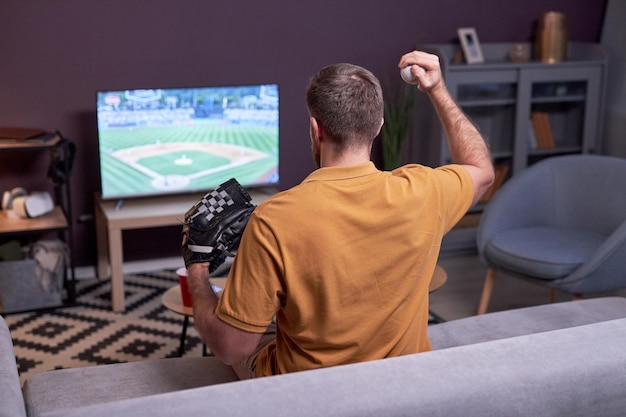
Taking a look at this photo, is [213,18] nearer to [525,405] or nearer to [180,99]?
[180,99]

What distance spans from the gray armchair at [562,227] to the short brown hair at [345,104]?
1.95 meters

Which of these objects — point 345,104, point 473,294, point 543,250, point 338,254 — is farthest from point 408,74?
point 473,294

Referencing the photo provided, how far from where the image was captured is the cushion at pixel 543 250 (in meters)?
3.46

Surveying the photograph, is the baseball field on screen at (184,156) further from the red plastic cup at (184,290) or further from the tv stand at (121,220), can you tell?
the red plastic cup at (184,290)

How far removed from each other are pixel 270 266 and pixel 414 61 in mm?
653

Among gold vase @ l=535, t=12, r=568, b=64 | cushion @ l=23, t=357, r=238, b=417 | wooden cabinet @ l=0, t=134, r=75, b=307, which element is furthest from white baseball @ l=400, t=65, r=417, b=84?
gold vase @ l=535, t=12, r=568, b=64

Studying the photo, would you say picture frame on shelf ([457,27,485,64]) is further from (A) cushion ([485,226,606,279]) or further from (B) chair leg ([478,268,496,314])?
(B) chair leg ([478,268,496,314])

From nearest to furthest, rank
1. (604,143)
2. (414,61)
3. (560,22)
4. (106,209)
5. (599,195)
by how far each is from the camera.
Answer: (414,61) → (599,195) → (106,209) → (560,22) → (604,143)

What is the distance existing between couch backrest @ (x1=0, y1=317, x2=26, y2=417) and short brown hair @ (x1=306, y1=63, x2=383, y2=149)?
79 centimetres

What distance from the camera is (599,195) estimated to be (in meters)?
3.80

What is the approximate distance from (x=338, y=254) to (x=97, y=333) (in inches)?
91.6

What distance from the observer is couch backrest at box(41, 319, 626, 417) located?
4.51ft

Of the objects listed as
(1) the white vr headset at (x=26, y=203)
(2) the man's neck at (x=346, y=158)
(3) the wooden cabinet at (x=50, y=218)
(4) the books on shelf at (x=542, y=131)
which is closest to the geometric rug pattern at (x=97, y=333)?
(3) the wooden cabinet at (x=50, y=218)

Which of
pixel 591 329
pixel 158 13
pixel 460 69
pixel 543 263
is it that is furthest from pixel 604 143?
pixel 591 329
